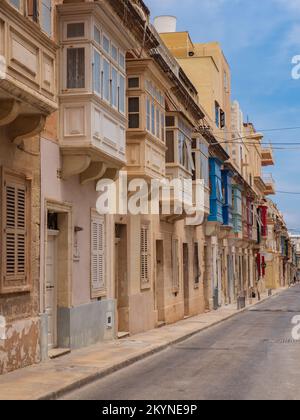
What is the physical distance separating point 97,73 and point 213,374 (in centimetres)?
697

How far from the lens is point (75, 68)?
581 inches

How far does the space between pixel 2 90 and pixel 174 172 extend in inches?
539

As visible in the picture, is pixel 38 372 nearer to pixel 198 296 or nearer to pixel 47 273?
pixel 47 273

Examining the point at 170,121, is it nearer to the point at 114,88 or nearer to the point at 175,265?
the point at 175,265

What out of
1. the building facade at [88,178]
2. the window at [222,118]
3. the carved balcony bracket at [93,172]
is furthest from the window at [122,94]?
the window at [222,118]

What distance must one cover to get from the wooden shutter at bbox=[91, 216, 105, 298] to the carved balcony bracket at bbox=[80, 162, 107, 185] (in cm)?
124

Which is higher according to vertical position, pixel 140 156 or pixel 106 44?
pixel 106 44

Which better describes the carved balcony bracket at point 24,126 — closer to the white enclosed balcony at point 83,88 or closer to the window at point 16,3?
the window at point 16,3

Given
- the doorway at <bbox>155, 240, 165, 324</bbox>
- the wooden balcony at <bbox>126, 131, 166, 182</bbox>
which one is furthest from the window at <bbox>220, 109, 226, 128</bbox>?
the wooden balcony at <bbox>126, 131, 166, 182</bbox>

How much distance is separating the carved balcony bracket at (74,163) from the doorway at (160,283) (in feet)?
31.2

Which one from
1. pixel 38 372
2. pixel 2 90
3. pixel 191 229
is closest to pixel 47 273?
pixel 38 372

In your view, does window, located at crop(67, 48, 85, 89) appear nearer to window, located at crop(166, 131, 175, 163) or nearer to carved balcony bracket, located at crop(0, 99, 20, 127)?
carved balcony bracket, located at crop(0, 99, 20, 127)

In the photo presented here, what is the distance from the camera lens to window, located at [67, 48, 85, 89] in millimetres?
14641

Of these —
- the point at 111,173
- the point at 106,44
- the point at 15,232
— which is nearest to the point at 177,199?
the point at 111,173
